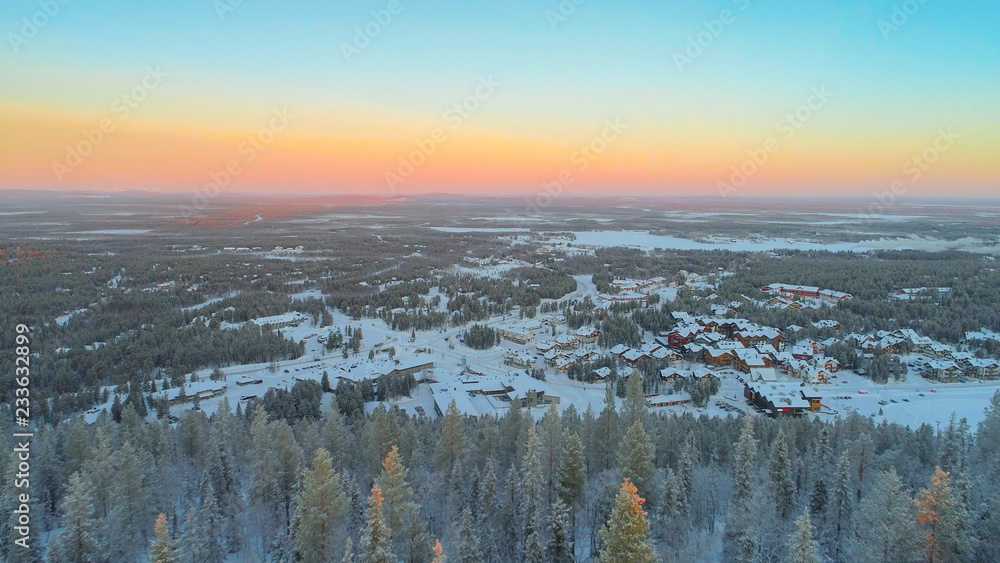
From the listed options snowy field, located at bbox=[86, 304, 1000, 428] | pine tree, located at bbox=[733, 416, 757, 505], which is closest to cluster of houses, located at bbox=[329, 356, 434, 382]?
snowy field, located at bbox=[86, 304, 1000, 428]

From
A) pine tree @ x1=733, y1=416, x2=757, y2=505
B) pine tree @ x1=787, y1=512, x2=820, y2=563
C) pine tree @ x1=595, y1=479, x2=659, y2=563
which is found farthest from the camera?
pine tree @ x1=733, y1=416, x2=757, y2=505

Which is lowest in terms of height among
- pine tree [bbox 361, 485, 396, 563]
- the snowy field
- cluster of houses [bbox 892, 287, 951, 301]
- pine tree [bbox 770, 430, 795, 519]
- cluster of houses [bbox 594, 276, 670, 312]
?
the snowy field

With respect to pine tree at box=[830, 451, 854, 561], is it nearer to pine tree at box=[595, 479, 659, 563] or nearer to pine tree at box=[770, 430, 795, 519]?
pine tree at box=[770, 430, 795, 519]

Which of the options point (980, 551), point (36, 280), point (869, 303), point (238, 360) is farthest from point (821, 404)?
point (36, 280)

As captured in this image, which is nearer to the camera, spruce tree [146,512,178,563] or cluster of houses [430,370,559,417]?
spruce tree [146,512,178,563]

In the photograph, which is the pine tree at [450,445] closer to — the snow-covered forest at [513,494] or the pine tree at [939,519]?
the snow-covered forest at [513,494]

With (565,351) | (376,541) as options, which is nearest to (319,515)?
(376,541)

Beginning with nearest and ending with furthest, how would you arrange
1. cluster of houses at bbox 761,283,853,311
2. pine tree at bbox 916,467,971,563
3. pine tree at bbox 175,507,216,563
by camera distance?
pine tree at bbox 916,467,971,563, pine tree at bbox 175,507,216,563, cluster of houses at bbox 761,283,853,311

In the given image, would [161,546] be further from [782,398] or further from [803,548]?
[782,398]
